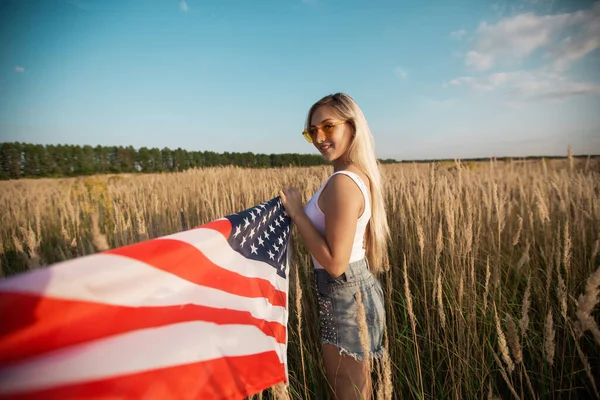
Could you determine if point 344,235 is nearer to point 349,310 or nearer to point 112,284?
point 349,310

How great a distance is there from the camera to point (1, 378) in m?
0.64

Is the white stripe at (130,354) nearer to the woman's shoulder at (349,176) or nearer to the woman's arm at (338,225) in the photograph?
the woman's arm at (338,225)

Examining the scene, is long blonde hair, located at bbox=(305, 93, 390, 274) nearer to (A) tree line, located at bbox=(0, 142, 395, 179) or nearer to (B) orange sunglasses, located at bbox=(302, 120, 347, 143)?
(B) orange sunglasses, located at bbox=(302, 120, 347, 143)

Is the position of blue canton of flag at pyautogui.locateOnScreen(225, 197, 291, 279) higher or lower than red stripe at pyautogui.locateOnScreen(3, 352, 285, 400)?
higher

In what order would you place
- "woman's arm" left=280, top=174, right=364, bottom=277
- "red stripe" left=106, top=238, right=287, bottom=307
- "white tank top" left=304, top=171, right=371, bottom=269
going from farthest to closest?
"white tank top" left=304, top=171, right=371, bottom=269
"woman's arm" left=280, top=174, right=364, bottom=277
"red stripe" left=106, top=238, right=287, bottom=307

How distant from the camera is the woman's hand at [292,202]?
61.4 inches

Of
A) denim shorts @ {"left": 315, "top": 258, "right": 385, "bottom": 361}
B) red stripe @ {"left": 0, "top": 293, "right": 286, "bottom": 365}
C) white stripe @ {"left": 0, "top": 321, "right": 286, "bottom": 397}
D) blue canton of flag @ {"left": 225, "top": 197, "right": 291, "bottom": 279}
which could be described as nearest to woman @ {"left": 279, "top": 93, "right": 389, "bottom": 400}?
denim shorts @ {"left": 315, "top": 258, "right": 385, "bottom": 361}

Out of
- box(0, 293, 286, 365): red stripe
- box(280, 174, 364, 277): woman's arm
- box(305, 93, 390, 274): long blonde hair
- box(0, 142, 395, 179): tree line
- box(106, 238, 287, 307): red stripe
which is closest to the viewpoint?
box(0, 293, 286, 365): red stripe

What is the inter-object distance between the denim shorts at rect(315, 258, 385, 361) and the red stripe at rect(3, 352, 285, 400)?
351 millimetres

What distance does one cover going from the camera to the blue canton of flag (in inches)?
58.2

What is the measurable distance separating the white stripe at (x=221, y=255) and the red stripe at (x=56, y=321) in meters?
0.28

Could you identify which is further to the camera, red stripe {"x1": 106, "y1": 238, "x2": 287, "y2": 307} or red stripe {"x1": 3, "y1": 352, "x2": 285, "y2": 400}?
red stripe {"x1": 106, "y1": 238, "x2": 287, "y2": 307}


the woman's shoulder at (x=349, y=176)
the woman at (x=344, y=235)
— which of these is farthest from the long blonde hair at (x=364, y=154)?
the woman's shoulder at (x=349, y=176)

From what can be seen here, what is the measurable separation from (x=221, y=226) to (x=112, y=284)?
57cm
